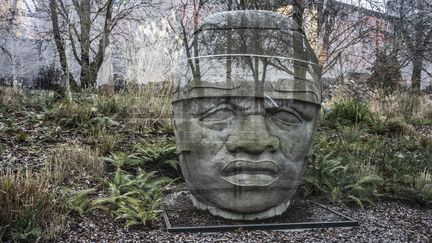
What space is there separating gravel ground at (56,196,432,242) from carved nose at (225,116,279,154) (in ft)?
2.23

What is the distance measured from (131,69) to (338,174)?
5237 mm

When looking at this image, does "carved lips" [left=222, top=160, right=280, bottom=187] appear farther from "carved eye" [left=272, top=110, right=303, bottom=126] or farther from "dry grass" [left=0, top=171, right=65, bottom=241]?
"dry grass" [left=0, top=171, right=65, bottom=241]

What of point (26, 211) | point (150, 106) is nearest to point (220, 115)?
point (26, 211)

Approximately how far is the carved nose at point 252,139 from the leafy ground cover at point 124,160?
3.00ft

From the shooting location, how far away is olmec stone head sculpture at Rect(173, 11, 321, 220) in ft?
10.9

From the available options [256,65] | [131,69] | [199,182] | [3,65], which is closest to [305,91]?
[256,65]

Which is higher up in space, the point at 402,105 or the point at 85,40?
the point at 85,40

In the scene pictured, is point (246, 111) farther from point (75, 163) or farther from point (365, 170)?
point (365, 170)

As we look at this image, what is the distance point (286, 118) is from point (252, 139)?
1.19 ft

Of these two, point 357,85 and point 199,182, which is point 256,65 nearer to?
point 199,182

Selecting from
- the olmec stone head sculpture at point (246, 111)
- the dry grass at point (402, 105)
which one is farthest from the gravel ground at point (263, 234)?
the dry grass at point (402, 105)

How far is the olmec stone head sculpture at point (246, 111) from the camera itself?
3.33m

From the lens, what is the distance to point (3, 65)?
2245 cm

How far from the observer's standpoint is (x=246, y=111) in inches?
131
